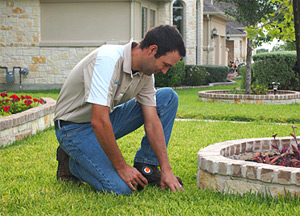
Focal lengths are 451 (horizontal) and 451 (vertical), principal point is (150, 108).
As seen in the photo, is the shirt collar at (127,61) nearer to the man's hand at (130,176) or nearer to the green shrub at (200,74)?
the man's hand at (130,176)

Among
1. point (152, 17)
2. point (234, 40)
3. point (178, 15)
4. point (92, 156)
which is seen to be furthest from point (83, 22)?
point (234, 40)

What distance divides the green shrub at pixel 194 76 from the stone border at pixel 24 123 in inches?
444

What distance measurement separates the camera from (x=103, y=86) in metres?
3.15

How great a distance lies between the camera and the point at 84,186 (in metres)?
3.76

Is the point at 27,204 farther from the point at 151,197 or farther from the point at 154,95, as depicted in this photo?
the point at 154,95

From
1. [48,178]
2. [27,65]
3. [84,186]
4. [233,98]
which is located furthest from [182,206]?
[27,65]

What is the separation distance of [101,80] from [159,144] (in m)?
0.79

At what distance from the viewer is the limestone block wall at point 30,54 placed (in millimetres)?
15844

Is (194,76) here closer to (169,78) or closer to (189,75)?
(189,75)

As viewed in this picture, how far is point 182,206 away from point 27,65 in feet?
44.8

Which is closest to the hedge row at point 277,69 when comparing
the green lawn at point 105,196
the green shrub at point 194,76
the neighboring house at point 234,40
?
the green shrub at point 194,76

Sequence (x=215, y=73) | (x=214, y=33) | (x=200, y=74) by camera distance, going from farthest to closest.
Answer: (x=214, y=33) → (x=215, y=73) → (x=200, y=74)

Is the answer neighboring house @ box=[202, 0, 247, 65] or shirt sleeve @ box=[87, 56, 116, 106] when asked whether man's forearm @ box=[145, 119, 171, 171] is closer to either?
shirt sleeve @ box=[87, 56, 116, 106]

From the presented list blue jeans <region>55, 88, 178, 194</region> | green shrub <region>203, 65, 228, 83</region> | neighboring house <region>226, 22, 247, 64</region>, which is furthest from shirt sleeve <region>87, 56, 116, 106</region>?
neighboring house <region>226, 22, 247, 64</region>
